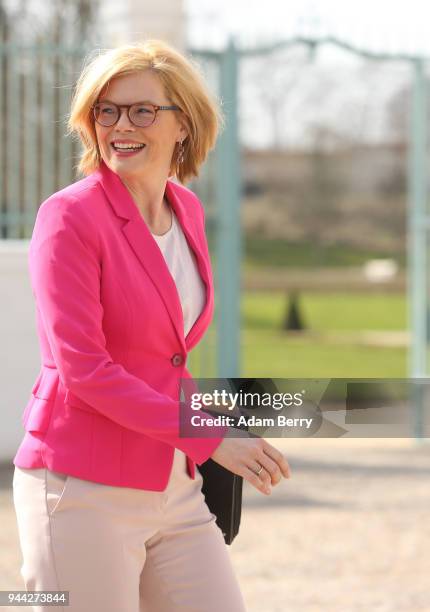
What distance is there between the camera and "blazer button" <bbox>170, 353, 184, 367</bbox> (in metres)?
2.20

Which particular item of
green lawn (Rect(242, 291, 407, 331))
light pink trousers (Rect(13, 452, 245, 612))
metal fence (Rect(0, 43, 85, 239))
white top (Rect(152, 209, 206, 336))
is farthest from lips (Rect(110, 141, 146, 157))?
green lawn (Rect(242, 291, 407, 331))

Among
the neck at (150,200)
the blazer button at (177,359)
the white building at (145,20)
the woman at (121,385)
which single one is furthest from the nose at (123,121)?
the white building at (145,20)

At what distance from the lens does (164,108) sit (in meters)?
2.22

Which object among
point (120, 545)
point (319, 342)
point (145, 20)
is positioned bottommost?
point (319, 342)

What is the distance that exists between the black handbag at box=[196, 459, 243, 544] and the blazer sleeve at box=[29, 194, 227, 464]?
0.97ft

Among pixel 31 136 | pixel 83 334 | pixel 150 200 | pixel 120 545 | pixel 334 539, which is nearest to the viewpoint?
pixel 83 334

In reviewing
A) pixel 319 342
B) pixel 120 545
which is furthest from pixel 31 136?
pixel 319 342

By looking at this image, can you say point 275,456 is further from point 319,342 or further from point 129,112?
point 319,342

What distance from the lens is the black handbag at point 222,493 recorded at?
93.5 inches

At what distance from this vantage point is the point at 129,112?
2.19 m

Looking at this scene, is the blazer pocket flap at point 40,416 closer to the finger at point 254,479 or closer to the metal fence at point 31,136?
the finger at point 254,479

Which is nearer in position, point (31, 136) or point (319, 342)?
point (31, 136)

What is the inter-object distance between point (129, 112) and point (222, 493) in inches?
28.9

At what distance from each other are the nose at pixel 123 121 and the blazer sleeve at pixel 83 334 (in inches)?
7.7
